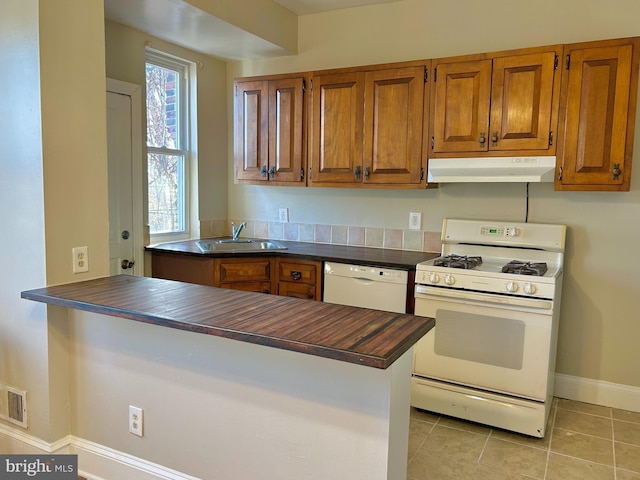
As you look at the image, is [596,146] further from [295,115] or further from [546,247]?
[295,115]

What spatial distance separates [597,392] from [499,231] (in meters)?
1.20

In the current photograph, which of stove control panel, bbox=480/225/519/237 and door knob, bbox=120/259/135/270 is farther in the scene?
door knob, bbox=120/259/135/270

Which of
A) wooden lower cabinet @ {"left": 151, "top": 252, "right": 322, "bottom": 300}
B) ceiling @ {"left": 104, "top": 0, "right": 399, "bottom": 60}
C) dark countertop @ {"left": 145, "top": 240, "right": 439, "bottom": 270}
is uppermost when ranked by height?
ceiling @ {"left": 104, "top": 0, "right": 399, "bottom": 60}

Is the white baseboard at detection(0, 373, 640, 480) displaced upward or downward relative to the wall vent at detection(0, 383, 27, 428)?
downward

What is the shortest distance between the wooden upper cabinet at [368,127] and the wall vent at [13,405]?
2.20m

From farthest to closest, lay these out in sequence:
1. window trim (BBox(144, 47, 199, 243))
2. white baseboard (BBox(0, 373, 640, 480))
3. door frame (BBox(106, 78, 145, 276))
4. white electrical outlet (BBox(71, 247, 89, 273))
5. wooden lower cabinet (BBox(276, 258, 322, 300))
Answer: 1. window trim (BBox(144, 47, 199, 243))
2. door frame (BBox(106, 78, 145, 276))
3. wooden lower cabinet (BBox(276, 258, 322, 300))
4. white electrical outlet (BBox(71, 247, 89, 273))
5. white baseboard (BBox(0, 373, 640, 480))

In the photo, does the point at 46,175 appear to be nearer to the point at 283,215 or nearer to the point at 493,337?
the point at 283,215

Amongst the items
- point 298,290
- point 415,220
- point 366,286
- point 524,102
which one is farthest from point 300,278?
point 524,102

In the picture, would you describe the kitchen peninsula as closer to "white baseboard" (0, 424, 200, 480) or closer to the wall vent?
"white baseboard" (0, 424, 200, 480)

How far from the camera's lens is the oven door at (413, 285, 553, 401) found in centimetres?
254

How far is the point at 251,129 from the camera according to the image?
12.1ft

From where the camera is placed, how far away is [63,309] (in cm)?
215

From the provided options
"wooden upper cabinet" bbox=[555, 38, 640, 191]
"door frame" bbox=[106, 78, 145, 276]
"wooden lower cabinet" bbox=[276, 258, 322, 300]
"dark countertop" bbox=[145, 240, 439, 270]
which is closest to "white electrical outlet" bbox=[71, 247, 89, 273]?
"dark countertop" bbox=[145, 240, 439, 270]

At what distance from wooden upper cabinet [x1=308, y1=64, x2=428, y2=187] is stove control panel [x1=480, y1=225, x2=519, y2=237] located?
0.55 meters
